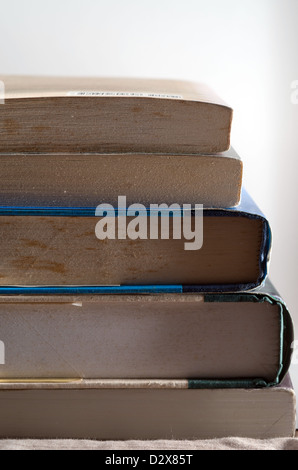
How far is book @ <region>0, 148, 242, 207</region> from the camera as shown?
0.50 metres

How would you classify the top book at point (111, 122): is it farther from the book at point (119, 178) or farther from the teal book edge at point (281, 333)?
the teal book edge at point (281, 333)

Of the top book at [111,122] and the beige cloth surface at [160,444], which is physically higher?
the top book at [111,122]

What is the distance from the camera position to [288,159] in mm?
719

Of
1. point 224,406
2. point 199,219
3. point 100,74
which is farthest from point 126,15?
point 224,406

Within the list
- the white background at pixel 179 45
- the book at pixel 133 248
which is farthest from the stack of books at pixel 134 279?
the white background at pixel 179 45

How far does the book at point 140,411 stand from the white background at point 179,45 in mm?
342

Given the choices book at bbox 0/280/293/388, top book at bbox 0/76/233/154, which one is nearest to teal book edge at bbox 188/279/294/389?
book at bbox 0/280/293/388

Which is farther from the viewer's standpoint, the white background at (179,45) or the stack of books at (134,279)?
the white background at (179,45)

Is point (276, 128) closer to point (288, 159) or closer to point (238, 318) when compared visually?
point (288, 159)

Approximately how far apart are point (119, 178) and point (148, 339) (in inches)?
6.0

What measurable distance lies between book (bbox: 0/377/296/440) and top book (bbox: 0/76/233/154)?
0.22m

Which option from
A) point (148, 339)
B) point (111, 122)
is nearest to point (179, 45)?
point (111, 122)

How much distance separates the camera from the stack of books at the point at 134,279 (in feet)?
1.63
